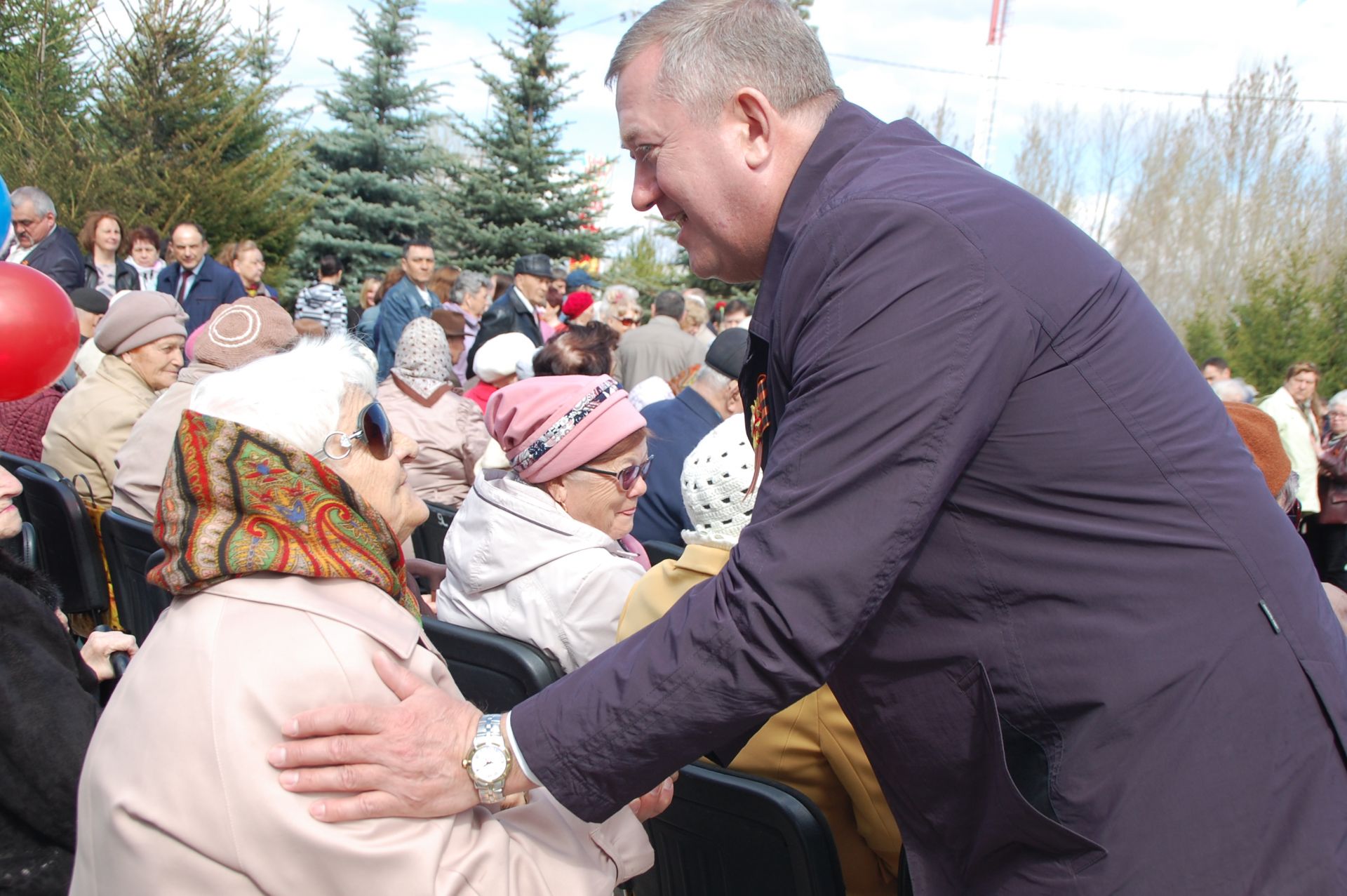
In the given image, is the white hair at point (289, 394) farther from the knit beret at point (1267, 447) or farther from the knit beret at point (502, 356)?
the knit beret at point (502, 356)

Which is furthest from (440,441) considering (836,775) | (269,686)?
(269,686)

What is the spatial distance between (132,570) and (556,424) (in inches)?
69.9

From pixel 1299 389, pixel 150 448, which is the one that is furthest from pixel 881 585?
pixel 1299 389

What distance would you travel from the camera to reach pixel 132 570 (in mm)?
3793

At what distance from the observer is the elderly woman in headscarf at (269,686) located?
4.85 feet

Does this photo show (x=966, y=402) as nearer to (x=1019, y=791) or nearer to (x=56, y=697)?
(x=1019, y=791)

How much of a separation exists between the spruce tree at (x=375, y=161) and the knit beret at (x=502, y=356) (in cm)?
1352

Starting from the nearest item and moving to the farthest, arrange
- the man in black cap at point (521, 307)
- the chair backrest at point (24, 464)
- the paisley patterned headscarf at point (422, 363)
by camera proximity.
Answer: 1. the chair backrest at point (24, 464)
2. the paisley patterned headscarf at point (422, 363)
3. the man in black cap at point (521, 307)

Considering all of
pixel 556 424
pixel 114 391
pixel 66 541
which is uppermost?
pixel 556 424

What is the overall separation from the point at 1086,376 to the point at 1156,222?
125 ft

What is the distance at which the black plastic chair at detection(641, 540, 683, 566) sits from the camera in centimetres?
396

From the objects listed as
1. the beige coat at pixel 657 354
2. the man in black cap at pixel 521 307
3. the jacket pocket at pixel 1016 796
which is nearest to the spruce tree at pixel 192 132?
the man in black cap at pixel 521 307

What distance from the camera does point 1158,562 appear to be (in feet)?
4.30

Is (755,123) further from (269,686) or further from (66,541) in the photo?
(66,541)
